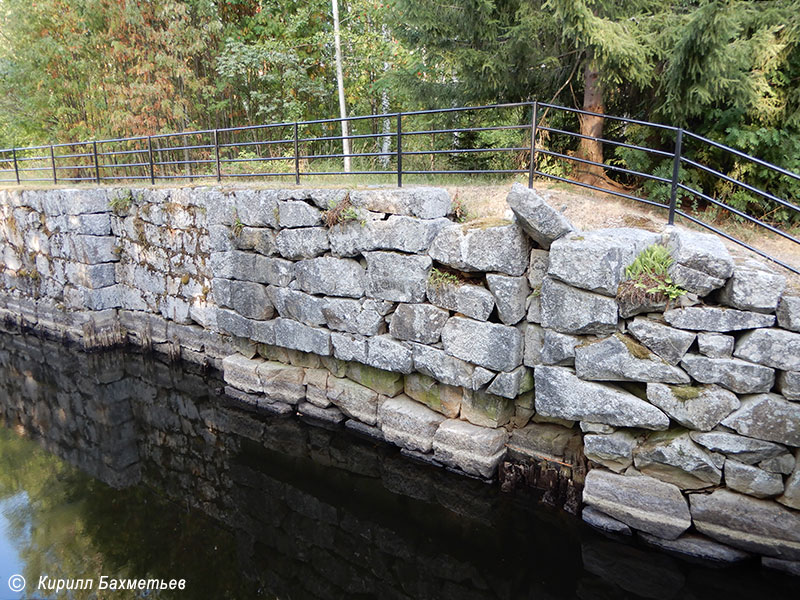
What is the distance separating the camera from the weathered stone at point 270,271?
6.60 m

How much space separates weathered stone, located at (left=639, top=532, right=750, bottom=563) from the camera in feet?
13.7

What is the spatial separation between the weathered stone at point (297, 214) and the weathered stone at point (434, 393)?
83.3 inches

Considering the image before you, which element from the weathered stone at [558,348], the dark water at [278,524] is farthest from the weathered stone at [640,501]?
the weathered stone at [558,348]

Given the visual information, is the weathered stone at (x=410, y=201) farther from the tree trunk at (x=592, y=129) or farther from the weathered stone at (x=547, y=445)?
the weathered stone at (x=547, y=445)

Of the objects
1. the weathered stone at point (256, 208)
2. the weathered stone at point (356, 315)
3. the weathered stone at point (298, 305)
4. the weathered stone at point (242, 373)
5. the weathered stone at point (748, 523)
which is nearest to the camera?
the weathered stone at point (748, 523)

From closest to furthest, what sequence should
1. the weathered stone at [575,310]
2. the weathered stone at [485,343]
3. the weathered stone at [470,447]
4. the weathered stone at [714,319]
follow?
the weathered stone at [714,319]
the weathered stone at [575,310]
the weathered stone at [485,343]
the weathered stone at [470,447]

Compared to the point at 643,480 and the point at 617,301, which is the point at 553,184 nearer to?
the point at 617,301

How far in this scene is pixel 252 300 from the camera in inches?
277

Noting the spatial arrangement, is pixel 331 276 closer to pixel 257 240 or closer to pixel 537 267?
pixel 257 240

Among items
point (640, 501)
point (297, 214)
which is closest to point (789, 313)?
point (640, 501)

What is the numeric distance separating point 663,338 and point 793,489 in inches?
55.2

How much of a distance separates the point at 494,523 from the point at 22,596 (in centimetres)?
405

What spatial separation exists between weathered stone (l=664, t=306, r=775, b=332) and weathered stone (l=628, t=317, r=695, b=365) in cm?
7

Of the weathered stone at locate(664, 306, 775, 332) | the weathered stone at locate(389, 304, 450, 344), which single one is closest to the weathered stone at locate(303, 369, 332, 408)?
the weathered stone at locate(389, 304, 450, 344)
